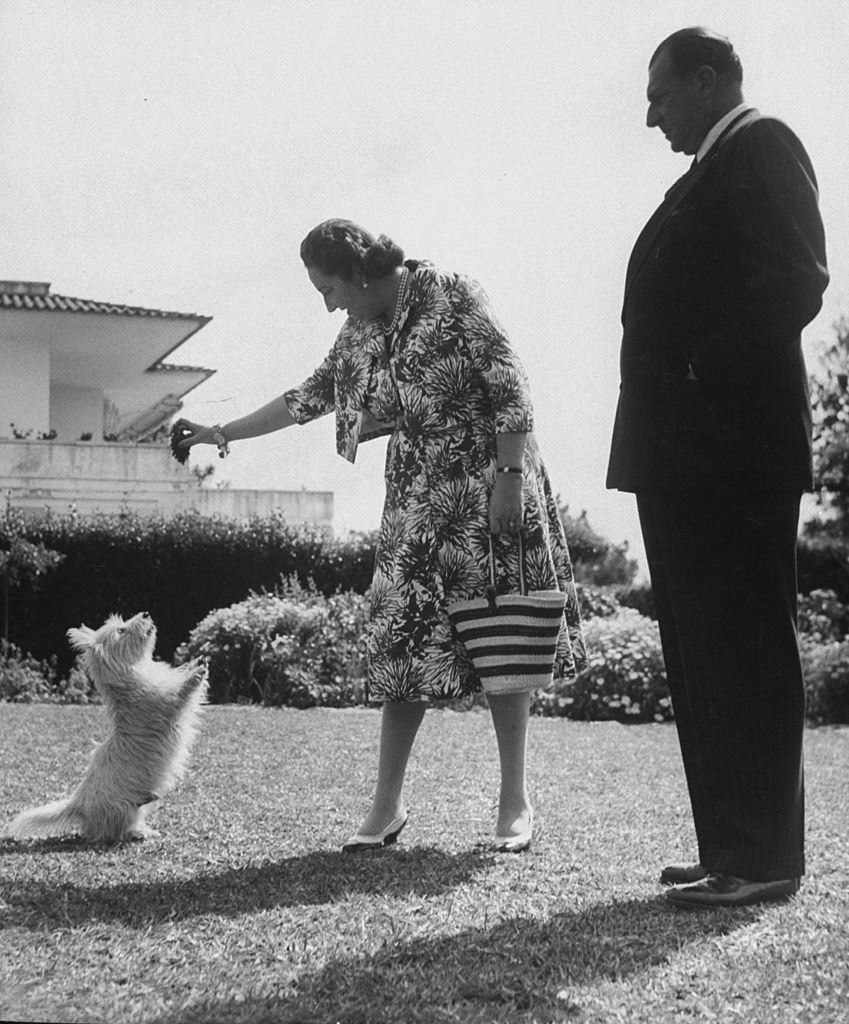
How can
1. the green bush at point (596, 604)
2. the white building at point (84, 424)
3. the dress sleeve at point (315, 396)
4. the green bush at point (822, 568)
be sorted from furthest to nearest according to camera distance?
1. the white building at point (84, 424)
2. the green bush at point (822, 568)
3. the green bush at point (596, 604)
4. the dress sleeve at point (315, 396)

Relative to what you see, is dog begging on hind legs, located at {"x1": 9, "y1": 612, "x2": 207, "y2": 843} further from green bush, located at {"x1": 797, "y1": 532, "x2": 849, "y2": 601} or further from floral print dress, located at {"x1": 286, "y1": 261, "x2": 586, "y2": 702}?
green bush, located at {"x1": 797, "y1": 532, "x2": 849, "y2": 601}

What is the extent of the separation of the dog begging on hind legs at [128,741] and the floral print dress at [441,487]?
86 cm

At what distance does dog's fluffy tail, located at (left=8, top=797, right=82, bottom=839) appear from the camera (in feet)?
14.3

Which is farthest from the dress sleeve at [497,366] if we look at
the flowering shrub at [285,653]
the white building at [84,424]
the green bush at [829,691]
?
the white building at [84,424]

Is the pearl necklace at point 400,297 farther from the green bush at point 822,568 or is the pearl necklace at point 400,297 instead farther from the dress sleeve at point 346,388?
the green bush at point 822,568

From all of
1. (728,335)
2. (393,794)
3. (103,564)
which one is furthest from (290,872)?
(103,564)

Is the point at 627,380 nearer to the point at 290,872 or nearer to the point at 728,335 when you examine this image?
the point at 728,335

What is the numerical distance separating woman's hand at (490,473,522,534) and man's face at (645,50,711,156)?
1246 millimetres

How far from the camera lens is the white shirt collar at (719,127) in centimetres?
326

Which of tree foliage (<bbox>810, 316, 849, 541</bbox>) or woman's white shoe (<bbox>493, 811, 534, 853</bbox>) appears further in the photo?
tree foliage (<bbox>810, 316, 849, 541</bbox>)

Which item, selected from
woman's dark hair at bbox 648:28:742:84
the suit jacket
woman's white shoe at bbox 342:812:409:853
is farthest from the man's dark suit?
woman's white shoe at bbox 342:812:409:853

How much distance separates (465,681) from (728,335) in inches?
62.8

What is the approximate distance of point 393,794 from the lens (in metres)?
4.24

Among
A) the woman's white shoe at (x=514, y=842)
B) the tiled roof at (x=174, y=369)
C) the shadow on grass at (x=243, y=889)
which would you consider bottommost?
the shadow on grass at (x=243, y=889)
